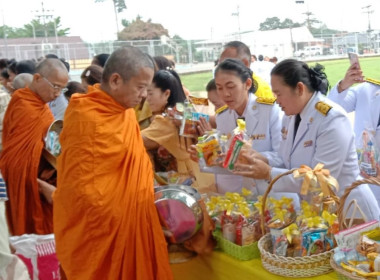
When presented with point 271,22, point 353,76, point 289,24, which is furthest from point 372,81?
point 289,24

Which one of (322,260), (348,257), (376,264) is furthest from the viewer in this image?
(322,260)

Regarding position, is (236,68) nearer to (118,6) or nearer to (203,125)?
(203,125)

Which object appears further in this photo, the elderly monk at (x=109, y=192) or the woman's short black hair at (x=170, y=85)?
the woman's short black hair at (x=170, y=85)

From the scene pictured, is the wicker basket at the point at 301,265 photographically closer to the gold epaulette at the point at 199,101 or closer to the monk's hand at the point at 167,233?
the monk's hand at the point at 167,233

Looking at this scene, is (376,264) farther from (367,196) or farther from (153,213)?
(153,213)

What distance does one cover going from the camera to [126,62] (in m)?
2.29

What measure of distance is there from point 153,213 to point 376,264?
1.07 meters

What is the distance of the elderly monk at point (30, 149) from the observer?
141 inches

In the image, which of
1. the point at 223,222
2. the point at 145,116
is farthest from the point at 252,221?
the point at 145,116

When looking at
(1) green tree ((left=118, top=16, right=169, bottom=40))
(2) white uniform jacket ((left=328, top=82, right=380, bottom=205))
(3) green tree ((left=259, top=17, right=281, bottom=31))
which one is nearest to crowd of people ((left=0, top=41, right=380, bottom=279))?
(2) white uniform jacket ((left=328, top=82, right=380, bottom=205))

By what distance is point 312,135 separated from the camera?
2223mm

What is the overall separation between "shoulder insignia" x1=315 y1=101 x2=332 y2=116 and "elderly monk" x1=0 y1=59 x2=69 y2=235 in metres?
2.04

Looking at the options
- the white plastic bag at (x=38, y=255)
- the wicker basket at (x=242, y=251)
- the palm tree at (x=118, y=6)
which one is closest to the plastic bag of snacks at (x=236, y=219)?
the wicker basket at (x=242, y=251)

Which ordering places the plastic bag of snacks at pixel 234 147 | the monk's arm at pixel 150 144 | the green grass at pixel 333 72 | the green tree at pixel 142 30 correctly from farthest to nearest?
the green tree at pixel 142 30 → the green grass at pixel 333 72 → the monk's arm at pixel 150 144 → the plastic bag of snacks at pixel 234 147
